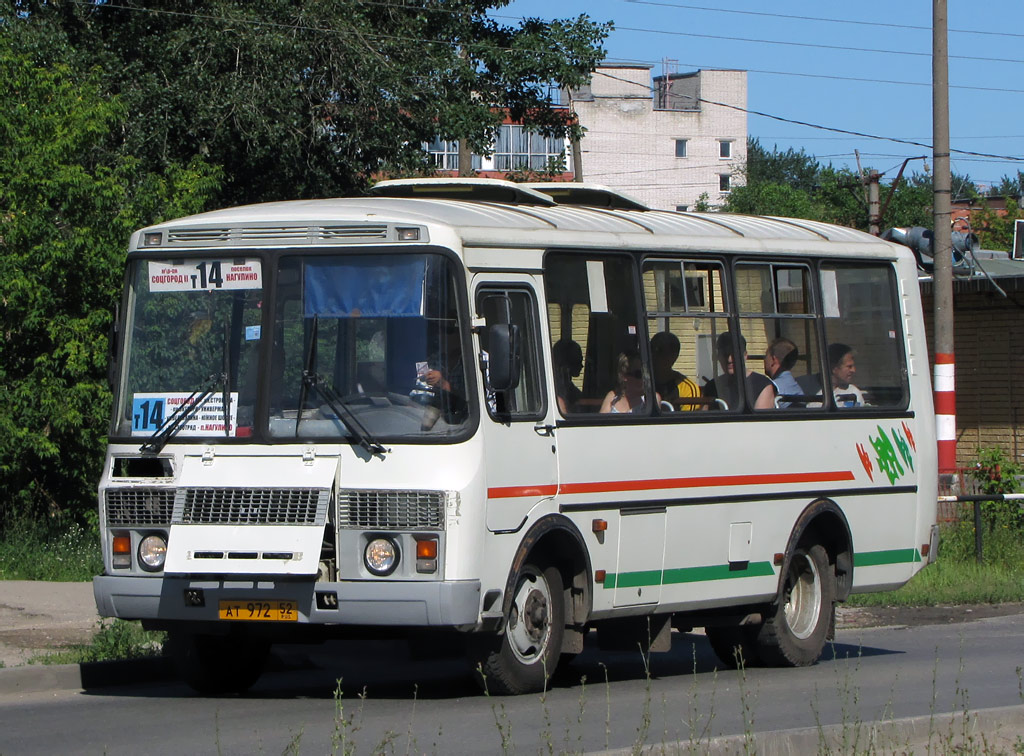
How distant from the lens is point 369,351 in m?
8.77

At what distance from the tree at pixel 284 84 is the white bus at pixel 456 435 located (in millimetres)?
11151

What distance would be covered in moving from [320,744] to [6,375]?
32.8 ft

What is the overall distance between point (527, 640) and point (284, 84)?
14.3 m

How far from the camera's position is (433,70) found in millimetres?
23609

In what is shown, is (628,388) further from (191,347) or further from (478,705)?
(191,347)

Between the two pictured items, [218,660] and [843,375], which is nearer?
[218,660]

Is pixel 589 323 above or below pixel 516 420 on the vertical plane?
above

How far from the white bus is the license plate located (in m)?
0.01

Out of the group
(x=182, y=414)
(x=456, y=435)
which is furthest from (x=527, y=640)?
(x=182, y=414)

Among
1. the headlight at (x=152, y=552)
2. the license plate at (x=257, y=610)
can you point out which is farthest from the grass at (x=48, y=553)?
the license plate at (x=257, y=610)

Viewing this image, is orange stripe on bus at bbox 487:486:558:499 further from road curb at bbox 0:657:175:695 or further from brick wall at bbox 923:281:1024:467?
brick wall at bbox 923:281:1024:467

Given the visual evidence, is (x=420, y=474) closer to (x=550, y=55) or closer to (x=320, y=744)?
(x=320, y=744)

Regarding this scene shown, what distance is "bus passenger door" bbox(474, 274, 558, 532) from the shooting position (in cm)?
881

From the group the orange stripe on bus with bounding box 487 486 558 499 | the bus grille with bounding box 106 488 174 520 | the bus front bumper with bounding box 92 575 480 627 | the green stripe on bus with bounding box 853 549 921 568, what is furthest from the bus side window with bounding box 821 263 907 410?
the bus grille with bounding box 106 488 174 520
